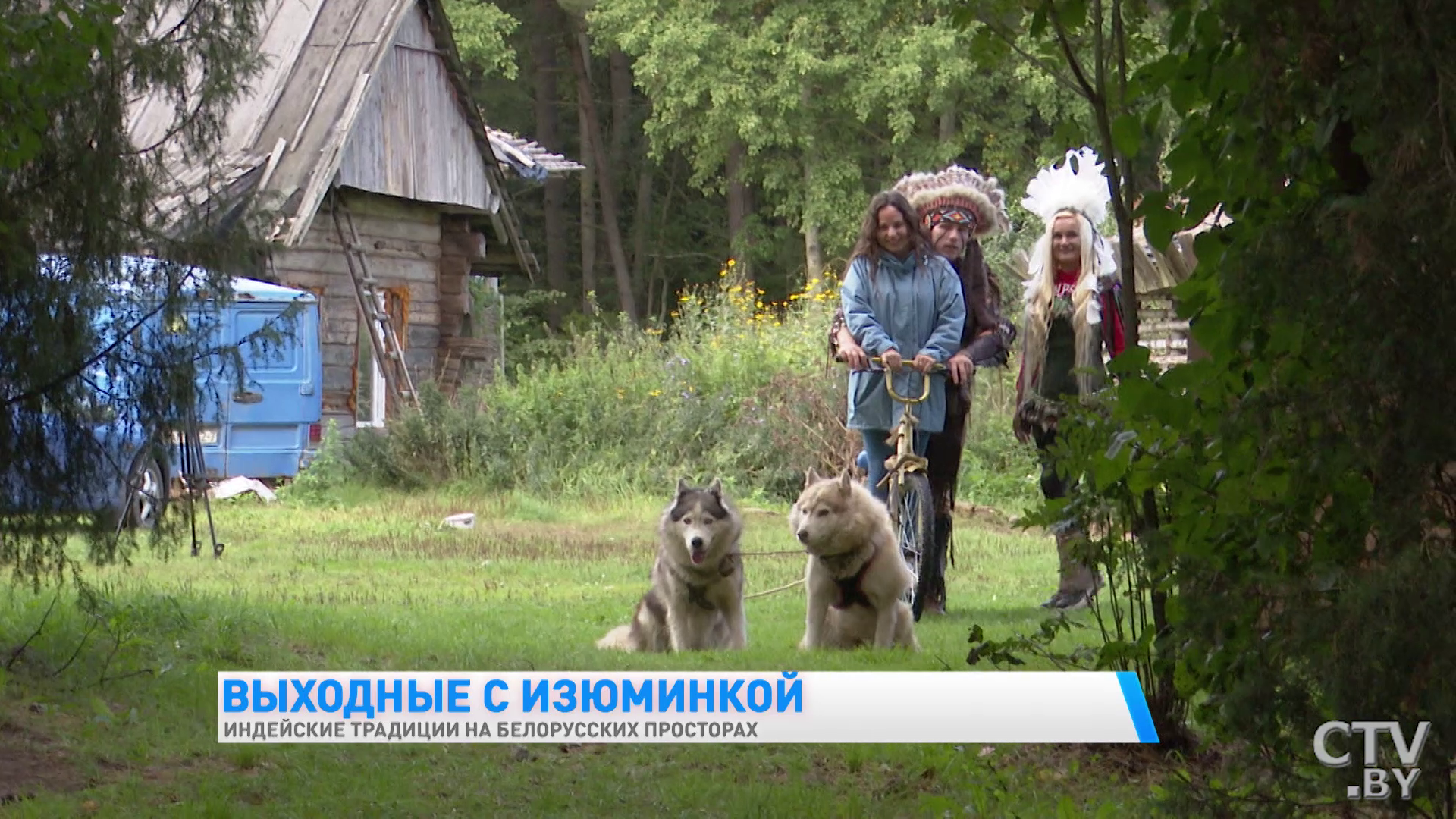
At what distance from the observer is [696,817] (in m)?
5.38

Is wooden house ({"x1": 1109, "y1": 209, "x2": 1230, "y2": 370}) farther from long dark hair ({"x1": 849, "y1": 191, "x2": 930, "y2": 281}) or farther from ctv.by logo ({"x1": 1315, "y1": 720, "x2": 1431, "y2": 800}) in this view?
ctv.by logo ({"x1": 1315, "y1": 720, "x2": 1431, "y2": 800})

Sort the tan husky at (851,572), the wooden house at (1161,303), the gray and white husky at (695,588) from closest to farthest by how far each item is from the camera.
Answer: the tan husky at (851,572) < the gray and white husky at (695,588) < the wooden house at (1161,303)

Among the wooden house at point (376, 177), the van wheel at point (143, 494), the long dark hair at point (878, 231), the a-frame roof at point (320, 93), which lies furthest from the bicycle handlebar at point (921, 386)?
the a-frame roof at point (320, 93)

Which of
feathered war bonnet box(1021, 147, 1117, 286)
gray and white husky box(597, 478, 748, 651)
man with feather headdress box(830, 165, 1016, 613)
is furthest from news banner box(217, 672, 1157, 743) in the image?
feathered war bonnet box(1021, 147, 1117, 286)

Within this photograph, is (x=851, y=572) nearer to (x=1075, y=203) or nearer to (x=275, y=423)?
(x=1075, y=203)

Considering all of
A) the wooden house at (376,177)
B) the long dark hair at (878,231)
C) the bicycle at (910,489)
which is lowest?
the bicycle at (910,489)

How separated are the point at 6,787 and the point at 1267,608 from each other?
409cm

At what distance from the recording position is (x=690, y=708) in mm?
7043

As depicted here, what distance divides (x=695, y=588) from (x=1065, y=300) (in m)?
2.67

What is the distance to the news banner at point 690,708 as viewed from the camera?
20.5 ft

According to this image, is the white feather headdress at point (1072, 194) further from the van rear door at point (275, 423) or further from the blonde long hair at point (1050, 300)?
the van rear door at point (275, 423)

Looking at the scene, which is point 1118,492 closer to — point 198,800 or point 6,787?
point 198,800

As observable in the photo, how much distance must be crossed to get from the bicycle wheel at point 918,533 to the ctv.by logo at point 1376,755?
6027mm

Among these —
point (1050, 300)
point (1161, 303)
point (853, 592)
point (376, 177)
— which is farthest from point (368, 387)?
point (853, 592)
